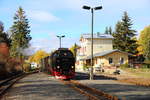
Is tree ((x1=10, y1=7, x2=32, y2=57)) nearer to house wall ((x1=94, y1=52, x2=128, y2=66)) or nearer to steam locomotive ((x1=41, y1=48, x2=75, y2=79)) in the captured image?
house wall ((x1=94, y1=52, x2=128, y2=66))

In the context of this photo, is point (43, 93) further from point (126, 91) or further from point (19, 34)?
point (19, 34)

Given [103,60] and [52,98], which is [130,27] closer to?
[103,60]

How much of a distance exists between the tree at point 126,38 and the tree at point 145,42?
28.7 ft

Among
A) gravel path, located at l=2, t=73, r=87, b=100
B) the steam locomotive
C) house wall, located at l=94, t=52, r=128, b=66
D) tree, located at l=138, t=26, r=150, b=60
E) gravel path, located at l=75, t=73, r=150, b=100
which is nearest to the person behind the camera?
gravel path, located at l=75, t=73, r=150, b=100

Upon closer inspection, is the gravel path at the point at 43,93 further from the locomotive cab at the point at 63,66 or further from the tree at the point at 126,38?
the tree at the point at 126,38

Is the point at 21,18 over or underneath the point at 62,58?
over

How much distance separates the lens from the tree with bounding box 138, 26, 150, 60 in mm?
83825

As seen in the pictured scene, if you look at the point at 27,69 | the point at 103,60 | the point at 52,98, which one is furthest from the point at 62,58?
the point at 27,69

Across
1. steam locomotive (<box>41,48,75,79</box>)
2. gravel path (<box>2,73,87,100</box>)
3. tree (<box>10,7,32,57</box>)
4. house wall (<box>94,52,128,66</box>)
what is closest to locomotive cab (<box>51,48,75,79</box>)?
steam locomotive (<box>41,48,75,79</box>)

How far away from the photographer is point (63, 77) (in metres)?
28.4

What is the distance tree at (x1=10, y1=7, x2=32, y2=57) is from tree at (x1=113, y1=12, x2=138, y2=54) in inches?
989

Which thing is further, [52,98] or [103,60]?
[103,60]

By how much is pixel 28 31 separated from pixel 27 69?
1493 centimetres

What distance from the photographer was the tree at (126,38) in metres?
74.8
